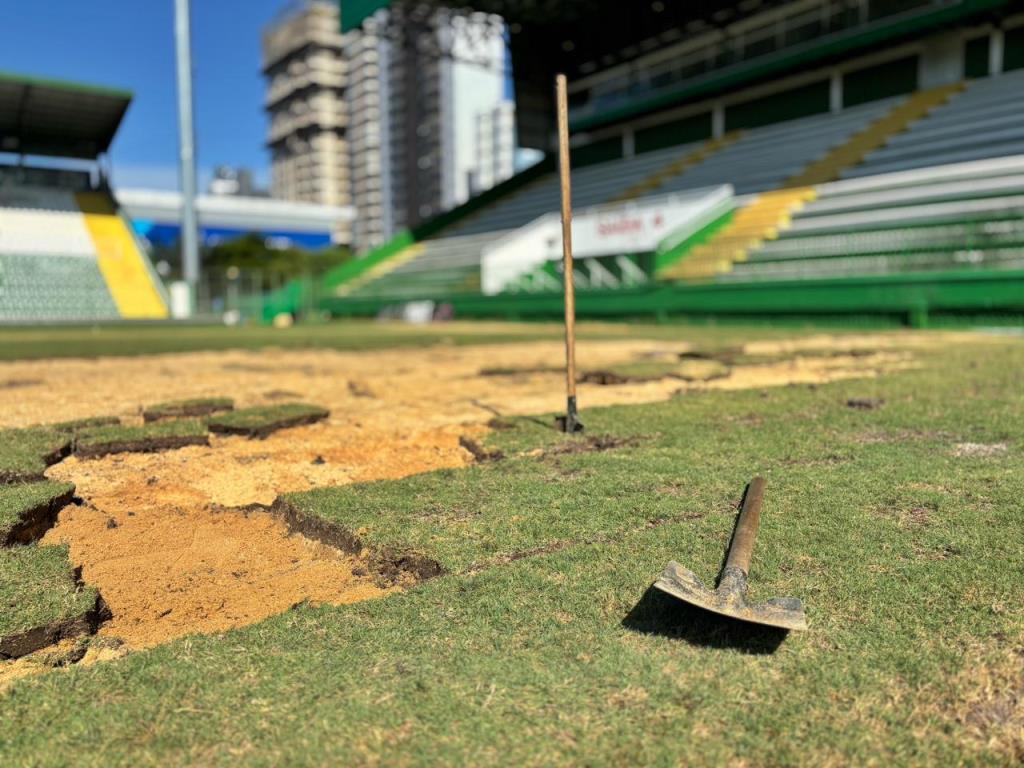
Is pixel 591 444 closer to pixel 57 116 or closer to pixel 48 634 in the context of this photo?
pixel 48 634

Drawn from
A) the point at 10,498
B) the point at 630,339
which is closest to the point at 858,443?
the point at 10,498

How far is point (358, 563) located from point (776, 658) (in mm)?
1305

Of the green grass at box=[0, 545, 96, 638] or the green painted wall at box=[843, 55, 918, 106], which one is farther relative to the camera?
the green painted wall at box=[843, 55, 918, 106]

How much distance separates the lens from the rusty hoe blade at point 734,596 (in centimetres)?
191

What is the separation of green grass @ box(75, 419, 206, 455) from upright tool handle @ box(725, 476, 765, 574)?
2.97 m

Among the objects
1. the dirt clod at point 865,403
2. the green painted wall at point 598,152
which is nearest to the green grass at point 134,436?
the dirt clod at point 865,403

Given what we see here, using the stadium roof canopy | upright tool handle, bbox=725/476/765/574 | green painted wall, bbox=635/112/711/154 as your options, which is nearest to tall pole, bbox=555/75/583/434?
upright tool handle, bbox=725/476/765/574

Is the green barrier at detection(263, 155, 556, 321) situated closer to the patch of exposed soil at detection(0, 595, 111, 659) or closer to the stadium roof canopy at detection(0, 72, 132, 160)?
the stadium roof canopy at detection(0, 72, 132, 160)

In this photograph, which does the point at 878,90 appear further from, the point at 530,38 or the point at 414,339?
the point at 414,339

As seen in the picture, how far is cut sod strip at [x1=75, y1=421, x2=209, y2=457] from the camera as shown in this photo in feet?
13.5

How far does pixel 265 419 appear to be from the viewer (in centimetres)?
486

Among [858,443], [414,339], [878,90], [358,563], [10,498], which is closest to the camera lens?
[358,563]

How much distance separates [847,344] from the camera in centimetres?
1087

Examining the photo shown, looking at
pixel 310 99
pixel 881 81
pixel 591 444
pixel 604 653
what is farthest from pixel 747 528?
pixel 310 99
